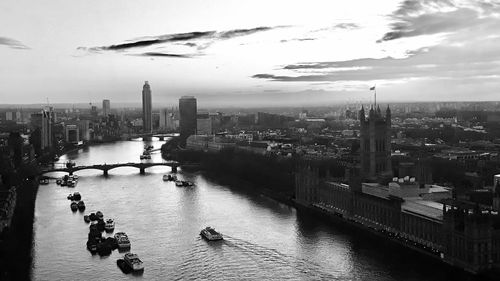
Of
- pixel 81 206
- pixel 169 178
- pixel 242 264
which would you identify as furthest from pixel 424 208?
pixel 169 178

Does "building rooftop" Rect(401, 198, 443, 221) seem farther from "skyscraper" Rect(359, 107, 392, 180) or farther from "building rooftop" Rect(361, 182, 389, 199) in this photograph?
"skyscraper" Rect(359, 107, 392, 180)

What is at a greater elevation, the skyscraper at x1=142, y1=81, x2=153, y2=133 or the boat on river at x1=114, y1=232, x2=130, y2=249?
the skyscraper at x1=142, y1=81, x2=153, y2=133

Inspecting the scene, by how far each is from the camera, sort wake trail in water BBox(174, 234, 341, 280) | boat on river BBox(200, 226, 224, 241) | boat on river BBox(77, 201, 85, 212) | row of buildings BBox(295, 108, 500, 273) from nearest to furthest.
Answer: row of buildings BBox(295, 108, 500, 273)
wake trail in water BBox(174, 234, 341, 280)
boat on river BBox(200, 226, 224, 241)
boat on river BBox(77, 201, 85, 212)

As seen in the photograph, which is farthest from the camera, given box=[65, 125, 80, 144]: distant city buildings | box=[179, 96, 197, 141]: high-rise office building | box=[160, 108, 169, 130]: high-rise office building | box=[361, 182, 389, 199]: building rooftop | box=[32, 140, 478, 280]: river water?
box=[160, 108, 169, 130]: high-rise office building

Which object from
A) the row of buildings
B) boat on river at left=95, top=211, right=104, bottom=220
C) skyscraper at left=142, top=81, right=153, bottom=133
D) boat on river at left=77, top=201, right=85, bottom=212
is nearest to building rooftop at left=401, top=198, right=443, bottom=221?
the row of buildings

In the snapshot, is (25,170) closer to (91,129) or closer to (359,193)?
(359,193)

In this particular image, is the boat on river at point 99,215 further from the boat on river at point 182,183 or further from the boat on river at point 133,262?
the boat on river at point 182,183

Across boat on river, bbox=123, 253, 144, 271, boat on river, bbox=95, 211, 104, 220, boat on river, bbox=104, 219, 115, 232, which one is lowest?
boat on river, bbox=123, 253, 144, 271
